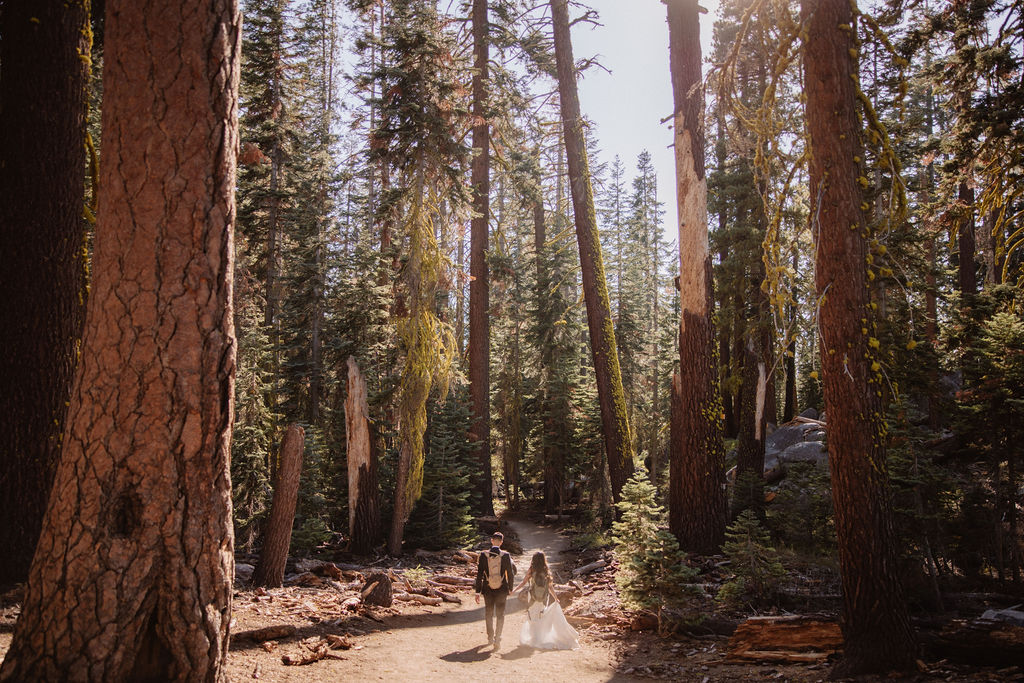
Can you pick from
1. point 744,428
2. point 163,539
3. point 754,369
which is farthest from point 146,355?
point 754,369

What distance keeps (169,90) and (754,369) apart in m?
17.3

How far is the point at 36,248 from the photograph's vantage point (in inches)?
256

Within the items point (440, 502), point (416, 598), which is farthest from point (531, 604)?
point (440, 502)

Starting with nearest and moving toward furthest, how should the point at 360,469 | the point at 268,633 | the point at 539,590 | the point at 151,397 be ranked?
the point at 151,397 < the point at 268,633 < the point at 539,590 < the point at 360,469

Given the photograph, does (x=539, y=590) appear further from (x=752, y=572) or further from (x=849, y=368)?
(x=849, y=368)

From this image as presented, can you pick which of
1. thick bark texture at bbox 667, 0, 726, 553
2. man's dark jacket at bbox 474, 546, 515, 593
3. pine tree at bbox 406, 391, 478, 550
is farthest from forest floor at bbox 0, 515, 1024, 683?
pine tree at bbox 406, 391, 478, 550

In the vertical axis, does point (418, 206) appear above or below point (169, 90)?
above

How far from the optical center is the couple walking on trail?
8.23 m

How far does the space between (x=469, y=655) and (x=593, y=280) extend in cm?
882

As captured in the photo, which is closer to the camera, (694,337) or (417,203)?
(694,337)

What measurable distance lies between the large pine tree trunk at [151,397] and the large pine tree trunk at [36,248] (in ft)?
13.3

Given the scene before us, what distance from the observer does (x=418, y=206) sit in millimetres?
14125

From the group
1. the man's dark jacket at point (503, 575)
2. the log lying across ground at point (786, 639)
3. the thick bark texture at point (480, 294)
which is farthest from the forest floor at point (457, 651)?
the thick bark texture at point (480, 294)

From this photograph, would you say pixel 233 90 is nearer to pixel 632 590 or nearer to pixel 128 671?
pixel 128 671
